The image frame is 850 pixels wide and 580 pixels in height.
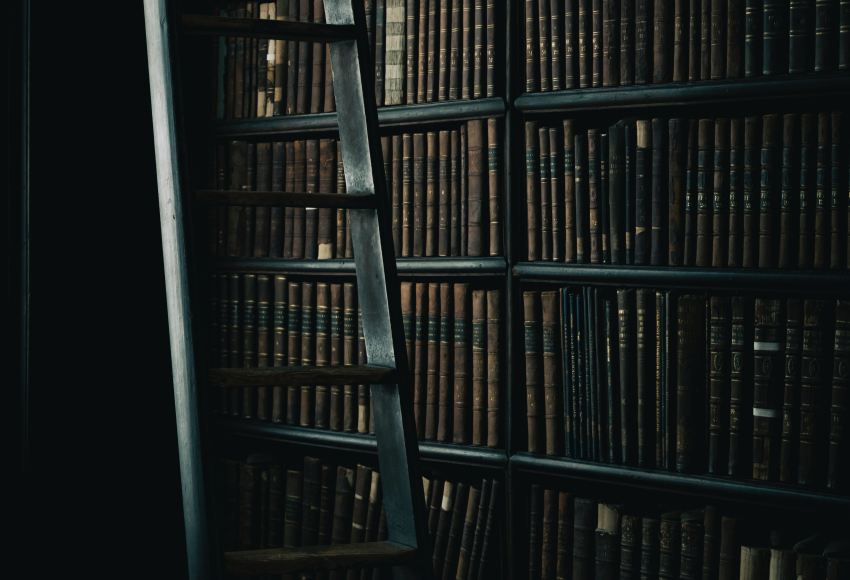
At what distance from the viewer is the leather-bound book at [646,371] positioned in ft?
6.31

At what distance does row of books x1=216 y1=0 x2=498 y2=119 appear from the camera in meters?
2.10

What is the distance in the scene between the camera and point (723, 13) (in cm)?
185

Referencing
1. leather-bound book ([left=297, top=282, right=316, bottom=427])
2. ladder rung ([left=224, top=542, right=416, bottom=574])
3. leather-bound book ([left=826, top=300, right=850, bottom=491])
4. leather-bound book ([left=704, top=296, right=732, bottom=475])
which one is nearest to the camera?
ladder rung ([left=224, top=542, right=416, bottom=574])

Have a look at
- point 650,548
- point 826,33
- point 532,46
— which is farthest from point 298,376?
point 826,33

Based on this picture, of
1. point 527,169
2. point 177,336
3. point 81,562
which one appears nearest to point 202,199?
point 177,336

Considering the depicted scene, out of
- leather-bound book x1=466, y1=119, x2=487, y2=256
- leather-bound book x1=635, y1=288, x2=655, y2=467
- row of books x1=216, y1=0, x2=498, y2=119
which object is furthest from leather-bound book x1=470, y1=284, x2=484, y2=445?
row of books x1=216, y1=0, x2=498, y2=119

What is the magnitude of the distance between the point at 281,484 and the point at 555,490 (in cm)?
66

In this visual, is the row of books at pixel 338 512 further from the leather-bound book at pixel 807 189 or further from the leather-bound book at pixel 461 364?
the leather-bound book at pixel 807 189

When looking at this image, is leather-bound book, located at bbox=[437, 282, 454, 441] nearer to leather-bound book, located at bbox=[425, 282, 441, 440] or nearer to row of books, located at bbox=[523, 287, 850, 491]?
leather-bound book, located at bbox=[425, 282, 441, 440]

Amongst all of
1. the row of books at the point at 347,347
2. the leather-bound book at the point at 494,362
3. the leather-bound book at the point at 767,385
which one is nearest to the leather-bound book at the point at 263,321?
the row of books at the point at 347,347

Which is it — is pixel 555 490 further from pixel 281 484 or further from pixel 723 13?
pixel 723 13

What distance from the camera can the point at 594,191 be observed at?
197 cm

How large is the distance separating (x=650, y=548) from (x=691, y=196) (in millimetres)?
654

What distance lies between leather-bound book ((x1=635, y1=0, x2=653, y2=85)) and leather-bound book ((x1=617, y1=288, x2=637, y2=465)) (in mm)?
411
